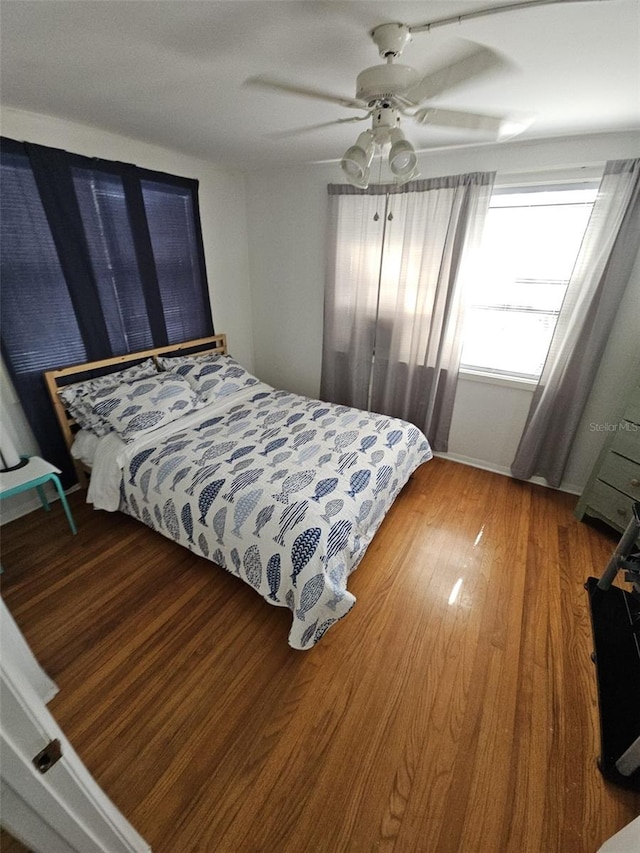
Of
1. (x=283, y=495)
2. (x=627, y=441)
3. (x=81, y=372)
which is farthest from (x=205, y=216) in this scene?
(x=627, y=441)

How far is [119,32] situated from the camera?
3.75ft

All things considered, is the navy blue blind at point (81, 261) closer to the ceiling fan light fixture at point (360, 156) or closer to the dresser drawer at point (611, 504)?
the ceiling fan light fixture at point (360, 156)

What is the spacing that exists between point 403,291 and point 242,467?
6.25 feet

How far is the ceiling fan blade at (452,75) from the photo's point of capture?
94cm

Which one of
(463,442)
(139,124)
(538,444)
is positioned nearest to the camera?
(139,124)

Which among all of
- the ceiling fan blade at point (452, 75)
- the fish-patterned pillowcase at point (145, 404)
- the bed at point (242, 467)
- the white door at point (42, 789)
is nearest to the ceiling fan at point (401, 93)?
the ceiling fan blade at point (452, 75)

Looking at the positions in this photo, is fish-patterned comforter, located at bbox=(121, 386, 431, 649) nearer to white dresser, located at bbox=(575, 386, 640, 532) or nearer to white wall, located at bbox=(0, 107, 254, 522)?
white wall, located at bbox=(0, 107, 254, 522)

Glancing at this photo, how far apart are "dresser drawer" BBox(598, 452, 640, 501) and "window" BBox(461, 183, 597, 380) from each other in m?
0.78


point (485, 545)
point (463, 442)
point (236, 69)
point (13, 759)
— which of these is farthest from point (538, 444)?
point (13, 759)

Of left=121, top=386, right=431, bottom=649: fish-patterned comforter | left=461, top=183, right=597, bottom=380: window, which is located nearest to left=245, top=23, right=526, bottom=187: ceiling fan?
left=461, top=183, right=597, bottom=380: window

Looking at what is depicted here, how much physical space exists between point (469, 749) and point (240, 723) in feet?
2.81

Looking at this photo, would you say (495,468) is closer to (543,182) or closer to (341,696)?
(543,182)

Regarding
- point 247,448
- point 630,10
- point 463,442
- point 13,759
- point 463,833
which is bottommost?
point 463,833

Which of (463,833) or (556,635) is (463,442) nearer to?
(556,635)
